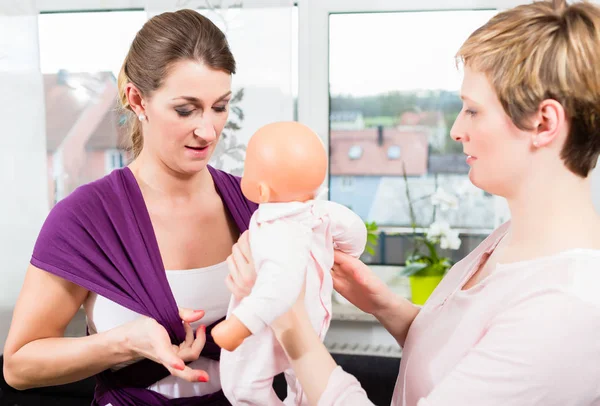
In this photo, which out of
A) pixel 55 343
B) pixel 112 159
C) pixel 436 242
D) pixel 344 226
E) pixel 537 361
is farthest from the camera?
pixel 112 159

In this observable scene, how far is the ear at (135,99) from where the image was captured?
4.33ft

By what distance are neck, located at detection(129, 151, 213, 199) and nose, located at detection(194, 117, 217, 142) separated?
16cm

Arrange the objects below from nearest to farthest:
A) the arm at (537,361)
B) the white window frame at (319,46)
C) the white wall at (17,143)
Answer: the arm at (537,361) → the white wall at (17,143) → the white window frame at (319,46)

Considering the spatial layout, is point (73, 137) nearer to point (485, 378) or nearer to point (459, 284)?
point (459, 284)

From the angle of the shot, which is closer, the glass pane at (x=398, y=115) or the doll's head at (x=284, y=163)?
the doll's head at (x=284, y=163)

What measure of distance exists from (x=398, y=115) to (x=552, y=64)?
1.99 metres

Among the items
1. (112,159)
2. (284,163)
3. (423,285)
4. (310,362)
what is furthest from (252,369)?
(112,159)

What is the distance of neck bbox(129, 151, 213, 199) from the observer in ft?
4.52

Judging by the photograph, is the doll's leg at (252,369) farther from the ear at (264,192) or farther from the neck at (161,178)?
the neck at (161,178)

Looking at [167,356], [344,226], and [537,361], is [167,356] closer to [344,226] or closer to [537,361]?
[344,226]

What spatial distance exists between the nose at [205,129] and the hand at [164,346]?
37cm

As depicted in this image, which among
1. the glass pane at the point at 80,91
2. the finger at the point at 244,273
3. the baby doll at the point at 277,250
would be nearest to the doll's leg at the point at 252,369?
the baby doll at the point at 277,250

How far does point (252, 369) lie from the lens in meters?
1.01

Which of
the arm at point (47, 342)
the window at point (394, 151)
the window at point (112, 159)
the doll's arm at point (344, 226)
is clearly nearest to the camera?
the doll's arm at point (344, 226)
